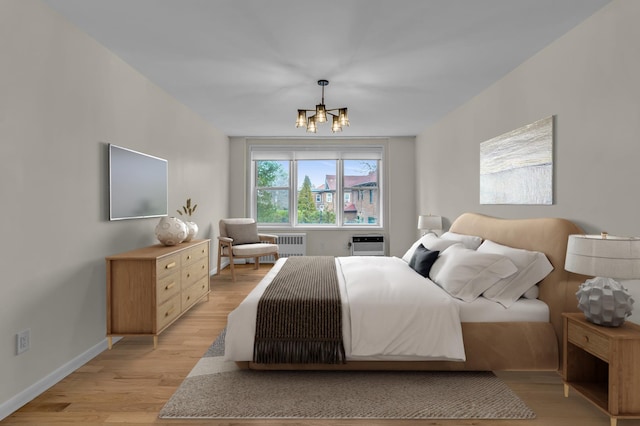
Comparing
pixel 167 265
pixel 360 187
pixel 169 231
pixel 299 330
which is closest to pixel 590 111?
pixel 299 330

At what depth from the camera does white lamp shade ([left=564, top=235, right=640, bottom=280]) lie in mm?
1823

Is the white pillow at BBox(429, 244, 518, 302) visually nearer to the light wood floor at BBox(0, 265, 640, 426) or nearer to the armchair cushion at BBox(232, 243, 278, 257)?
the light wood floor at BBox(0, 265, 640, 426)

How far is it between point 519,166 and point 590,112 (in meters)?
0.87

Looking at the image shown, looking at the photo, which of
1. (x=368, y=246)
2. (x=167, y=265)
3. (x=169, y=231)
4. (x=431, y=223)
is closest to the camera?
(x=167, y=265)

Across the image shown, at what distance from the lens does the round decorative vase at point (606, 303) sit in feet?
6.48

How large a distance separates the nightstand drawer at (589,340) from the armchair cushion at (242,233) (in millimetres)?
4833

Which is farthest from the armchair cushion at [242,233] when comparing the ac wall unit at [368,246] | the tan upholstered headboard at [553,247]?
the tan upholstered headboard at [553,247]

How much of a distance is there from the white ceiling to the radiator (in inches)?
120

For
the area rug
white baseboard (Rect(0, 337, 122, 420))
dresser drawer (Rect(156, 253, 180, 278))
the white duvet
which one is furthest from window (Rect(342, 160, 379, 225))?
white baseboard (Rect(0, 337, 122, 420))

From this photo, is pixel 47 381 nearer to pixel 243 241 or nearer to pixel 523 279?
pixel 523 279

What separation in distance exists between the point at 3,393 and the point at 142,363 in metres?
0.85

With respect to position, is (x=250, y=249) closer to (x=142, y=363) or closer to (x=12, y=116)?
(x=142, y=363)

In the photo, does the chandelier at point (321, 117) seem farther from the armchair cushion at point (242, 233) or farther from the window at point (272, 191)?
the window at point (272, 191)

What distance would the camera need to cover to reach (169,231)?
365cm
